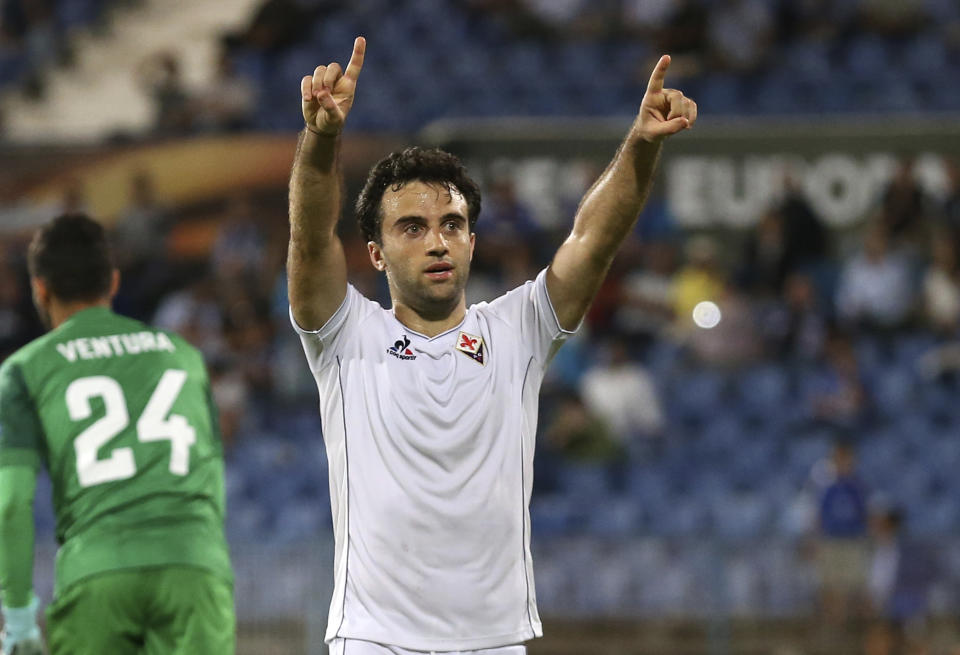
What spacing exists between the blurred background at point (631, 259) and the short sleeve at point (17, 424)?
5.07 meters

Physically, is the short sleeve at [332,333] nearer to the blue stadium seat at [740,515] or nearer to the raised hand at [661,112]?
the raised hand at [661,112]

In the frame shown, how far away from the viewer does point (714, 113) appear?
15852 mm

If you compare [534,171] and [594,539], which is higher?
[534,171]

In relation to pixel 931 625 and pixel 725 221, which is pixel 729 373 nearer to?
pixel 725 221

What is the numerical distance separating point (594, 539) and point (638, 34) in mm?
7786

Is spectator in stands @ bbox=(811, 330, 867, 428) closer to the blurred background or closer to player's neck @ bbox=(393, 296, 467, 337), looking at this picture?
the blurred background

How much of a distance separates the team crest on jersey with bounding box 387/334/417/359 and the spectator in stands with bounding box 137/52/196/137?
11.5 metres

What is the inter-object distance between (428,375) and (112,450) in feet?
4.47

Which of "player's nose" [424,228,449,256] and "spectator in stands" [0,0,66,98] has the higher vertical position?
"spectator in stands" [0,0,66,98]

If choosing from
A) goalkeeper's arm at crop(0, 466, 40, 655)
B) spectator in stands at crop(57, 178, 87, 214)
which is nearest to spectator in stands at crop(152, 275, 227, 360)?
Result: spectator in stands at crop(57, 178, 87, 214)

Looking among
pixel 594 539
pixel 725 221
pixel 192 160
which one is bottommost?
pixel 594 539

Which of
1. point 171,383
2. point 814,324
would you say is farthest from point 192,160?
point 171,383

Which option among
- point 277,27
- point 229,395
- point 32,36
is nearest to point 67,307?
point 229,395

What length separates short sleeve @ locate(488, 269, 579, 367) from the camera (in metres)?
4.38
